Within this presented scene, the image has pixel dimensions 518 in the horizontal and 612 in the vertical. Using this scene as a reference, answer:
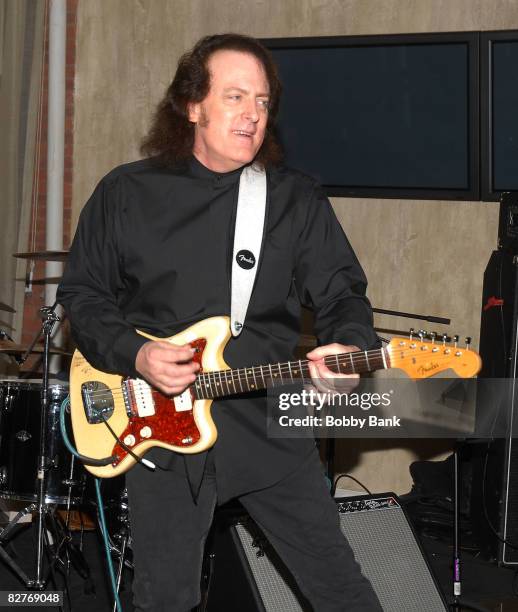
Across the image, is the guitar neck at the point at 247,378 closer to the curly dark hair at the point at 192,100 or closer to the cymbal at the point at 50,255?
the curly dark hair at the point at 192,100

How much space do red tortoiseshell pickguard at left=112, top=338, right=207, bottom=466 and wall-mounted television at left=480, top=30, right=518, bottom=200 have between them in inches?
116

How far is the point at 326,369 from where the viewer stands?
254 centimetres

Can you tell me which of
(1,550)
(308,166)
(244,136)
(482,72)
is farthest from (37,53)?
(244,136)

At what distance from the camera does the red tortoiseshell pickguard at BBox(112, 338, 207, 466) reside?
2.65 m

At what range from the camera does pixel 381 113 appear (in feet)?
17.7

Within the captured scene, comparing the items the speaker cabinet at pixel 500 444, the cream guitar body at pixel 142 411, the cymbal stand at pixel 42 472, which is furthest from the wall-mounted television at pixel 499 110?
the cream guitar body at pixel 142 411

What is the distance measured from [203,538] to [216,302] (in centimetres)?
59

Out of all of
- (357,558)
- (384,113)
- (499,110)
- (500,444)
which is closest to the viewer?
(357,558)

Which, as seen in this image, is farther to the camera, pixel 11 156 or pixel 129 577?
pixel 11 156

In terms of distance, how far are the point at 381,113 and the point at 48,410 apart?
2295 millimetres

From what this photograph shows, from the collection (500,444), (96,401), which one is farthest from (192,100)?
(500,444)

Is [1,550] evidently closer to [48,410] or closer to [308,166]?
[48,410]

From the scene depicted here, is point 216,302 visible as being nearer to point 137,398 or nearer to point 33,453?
point 137,398

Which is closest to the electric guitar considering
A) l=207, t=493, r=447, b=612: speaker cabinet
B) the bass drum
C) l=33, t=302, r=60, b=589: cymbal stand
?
l=207, t=493, r=447, b=612: speaker cabinet
